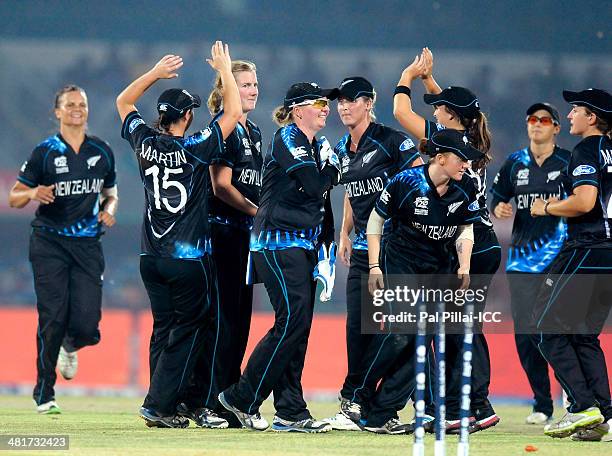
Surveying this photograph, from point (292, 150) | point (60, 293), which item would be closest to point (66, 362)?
point (60, 293)

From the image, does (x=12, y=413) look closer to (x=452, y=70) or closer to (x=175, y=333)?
(x=175, y=333)

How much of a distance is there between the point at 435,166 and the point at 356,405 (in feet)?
5.39

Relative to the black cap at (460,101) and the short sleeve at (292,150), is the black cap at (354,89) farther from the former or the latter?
the short sleeve at (292,150)

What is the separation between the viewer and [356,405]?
7.07m

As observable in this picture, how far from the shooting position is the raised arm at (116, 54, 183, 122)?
22.0 ft

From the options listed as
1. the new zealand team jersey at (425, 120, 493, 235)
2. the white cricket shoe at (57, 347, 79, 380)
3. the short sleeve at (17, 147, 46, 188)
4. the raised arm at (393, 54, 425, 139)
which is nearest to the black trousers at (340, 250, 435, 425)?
the new zealand team jersey at (425, 120, 493, 235)

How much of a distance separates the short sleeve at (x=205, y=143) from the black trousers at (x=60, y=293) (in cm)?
250

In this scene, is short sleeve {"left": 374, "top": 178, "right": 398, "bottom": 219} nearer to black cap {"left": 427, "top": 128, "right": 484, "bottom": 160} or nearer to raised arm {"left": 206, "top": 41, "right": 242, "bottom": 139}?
black cap {"left": 427, "top": 128, "right": 484, "bottom": 160}

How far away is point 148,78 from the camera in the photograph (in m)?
6.71

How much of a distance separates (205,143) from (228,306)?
3.57ft

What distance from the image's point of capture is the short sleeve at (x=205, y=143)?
663 cm

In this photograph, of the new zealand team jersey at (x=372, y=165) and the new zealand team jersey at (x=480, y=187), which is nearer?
the new zealand team jersey at (x=480, y=187)

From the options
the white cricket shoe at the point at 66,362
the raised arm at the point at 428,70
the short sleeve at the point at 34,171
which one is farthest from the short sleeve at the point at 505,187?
the white cricket shoe at the point at 66,362

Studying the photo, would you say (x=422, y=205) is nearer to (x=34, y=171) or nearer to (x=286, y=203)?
(x=286, y=203)
